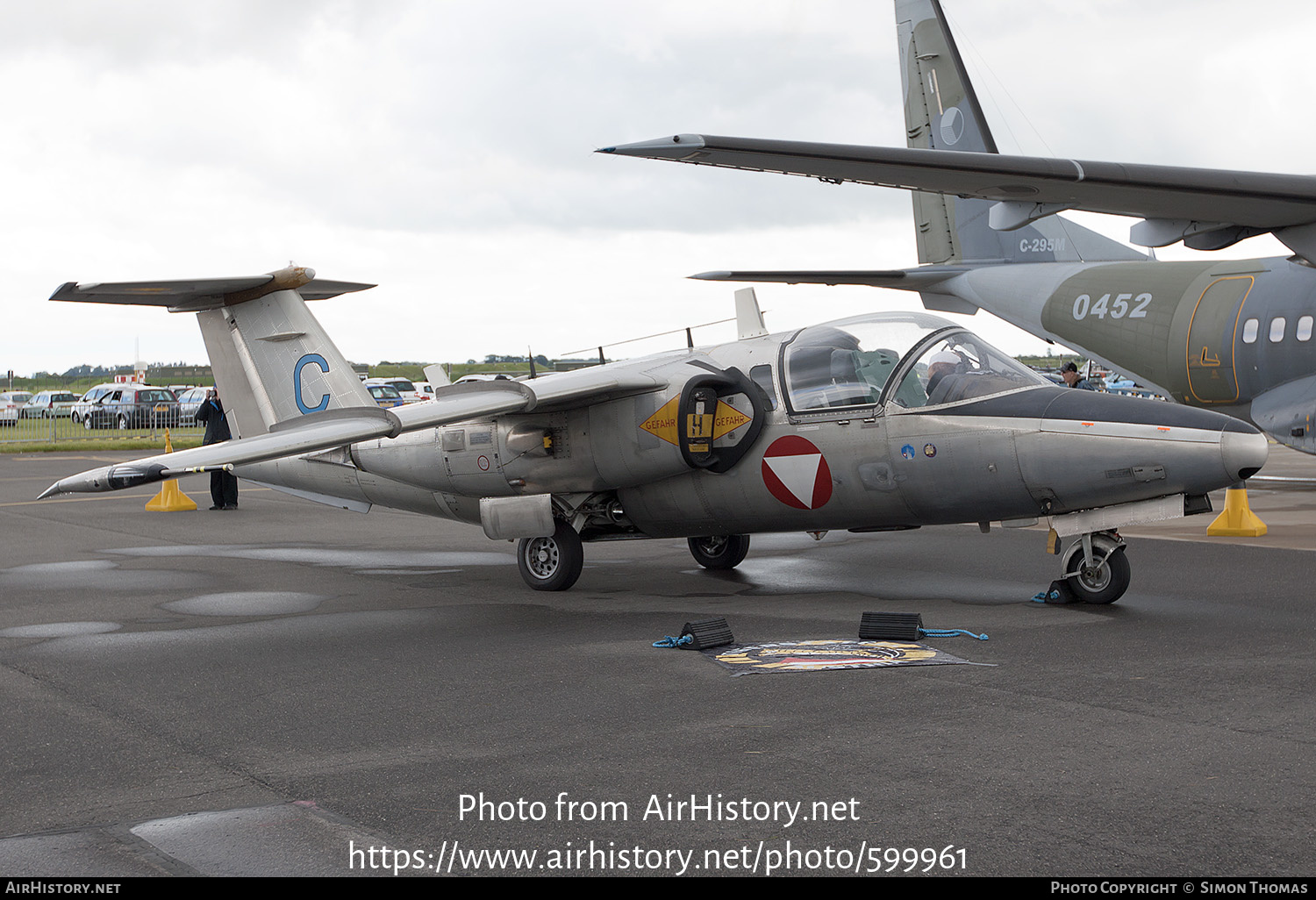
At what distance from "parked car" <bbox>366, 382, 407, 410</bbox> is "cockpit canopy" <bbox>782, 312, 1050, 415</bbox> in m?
36.6

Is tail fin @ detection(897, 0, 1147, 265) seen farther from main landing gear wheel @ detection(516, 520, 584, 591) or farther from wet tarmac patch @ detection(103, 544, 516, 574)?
main landing gear wheel @ detection(516, 520, 584, 591)

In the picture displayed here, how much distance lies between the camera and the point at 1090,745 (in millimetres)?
5527

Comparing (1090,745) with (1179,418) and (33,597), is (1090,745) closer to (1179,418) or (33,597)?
(1179,418)

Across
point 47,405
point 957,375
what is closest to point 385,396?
point 47,405

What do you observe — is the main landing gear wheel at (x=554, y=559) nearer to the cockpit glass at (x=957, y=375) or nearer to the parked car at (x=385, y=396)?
the cockpit glass at (x=957, y=375)

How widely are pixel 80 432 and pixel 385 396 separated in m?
13.5

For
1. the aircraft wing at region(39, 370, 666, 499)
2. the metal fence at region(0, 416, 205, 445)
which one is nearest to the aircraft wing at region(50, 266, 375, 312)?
the aircraft wing at region(39, 370, 666, 499)

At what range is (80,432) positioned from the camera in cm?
4891

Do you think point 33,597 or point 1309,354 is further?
point 1309,354

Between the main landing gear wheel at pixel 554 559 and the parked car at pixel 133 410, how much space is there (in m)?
39.9

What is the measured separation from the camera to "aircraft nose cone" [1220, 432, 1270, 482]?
8594 mm

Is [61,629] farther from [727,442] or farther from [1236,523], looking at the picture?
[1236,523]

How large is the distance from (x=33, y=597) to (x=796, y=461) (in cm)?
738

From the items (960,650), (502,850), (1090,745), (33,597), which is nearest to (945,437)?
(960,650)
